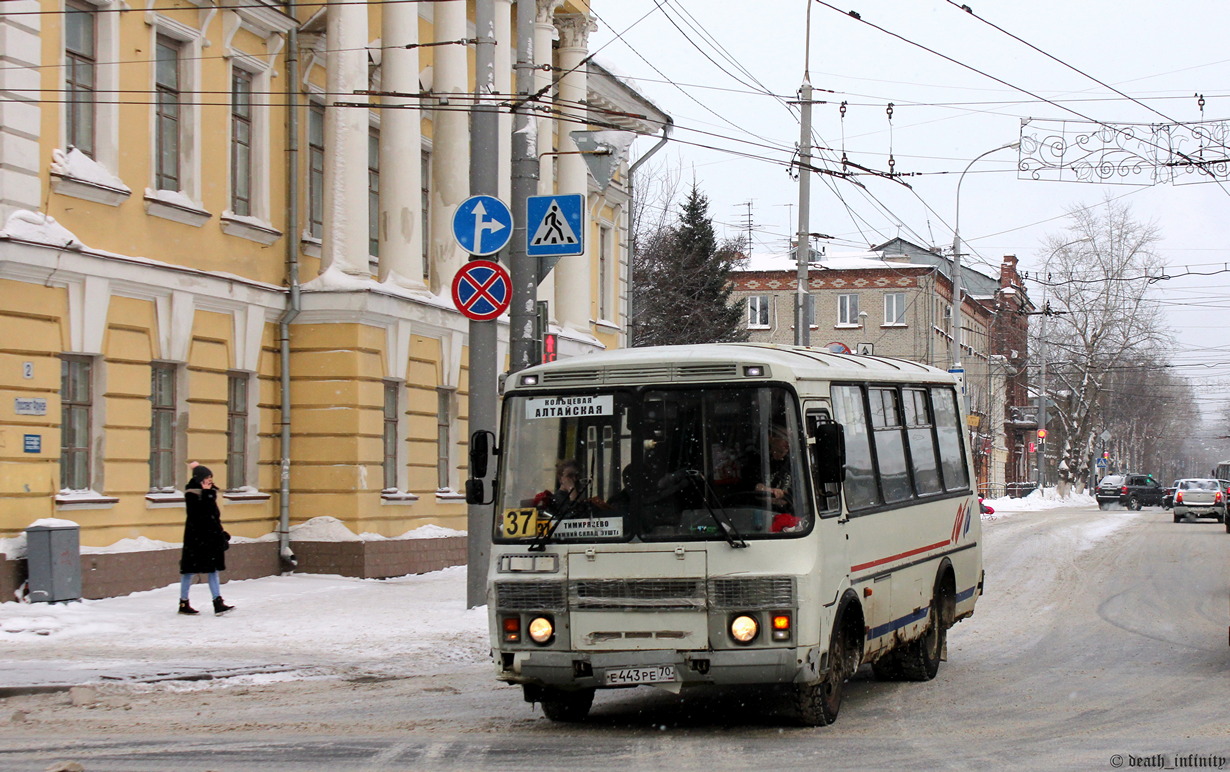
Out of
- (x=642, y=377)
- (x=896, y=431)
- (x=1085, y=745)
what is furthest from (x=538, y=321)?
(x=1085, y=745)

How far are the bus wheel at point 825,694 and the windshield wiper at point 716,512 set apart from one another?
1003 millimetres

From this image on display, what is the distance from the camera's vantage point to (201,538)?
15828 millimetres

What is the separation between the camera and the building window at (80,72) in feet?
56.1

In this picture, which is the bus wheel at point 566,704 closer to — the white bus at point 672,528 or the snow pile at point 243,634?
the white bus at point 672,528

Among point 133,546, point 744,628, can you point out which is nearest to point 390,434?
point 133,546

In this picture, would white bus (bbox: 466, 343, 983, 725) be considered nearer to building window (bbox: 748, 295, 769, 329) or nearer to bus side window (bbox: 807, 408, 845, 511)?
bus side window (bbox: 807, 408, 845, 511)

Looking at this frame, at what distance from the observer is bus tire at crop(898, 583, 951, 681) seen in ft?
38.9

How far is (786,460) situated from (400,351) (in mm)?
13993

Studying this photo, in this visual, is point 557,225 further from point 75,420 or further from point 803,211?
point 803,211

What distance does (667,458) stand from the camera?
905cm

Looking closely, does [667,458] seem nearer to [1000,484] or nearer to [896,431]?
[896,431]

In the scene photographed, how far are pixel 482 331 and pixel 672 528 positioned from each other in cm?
742

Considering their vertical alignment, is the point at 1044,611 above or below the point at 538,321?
below

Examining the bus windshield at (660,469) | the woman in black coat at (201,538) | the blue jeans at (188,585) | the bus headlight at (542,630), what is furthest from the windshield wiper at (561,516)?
the blue jeans at (188,585)
